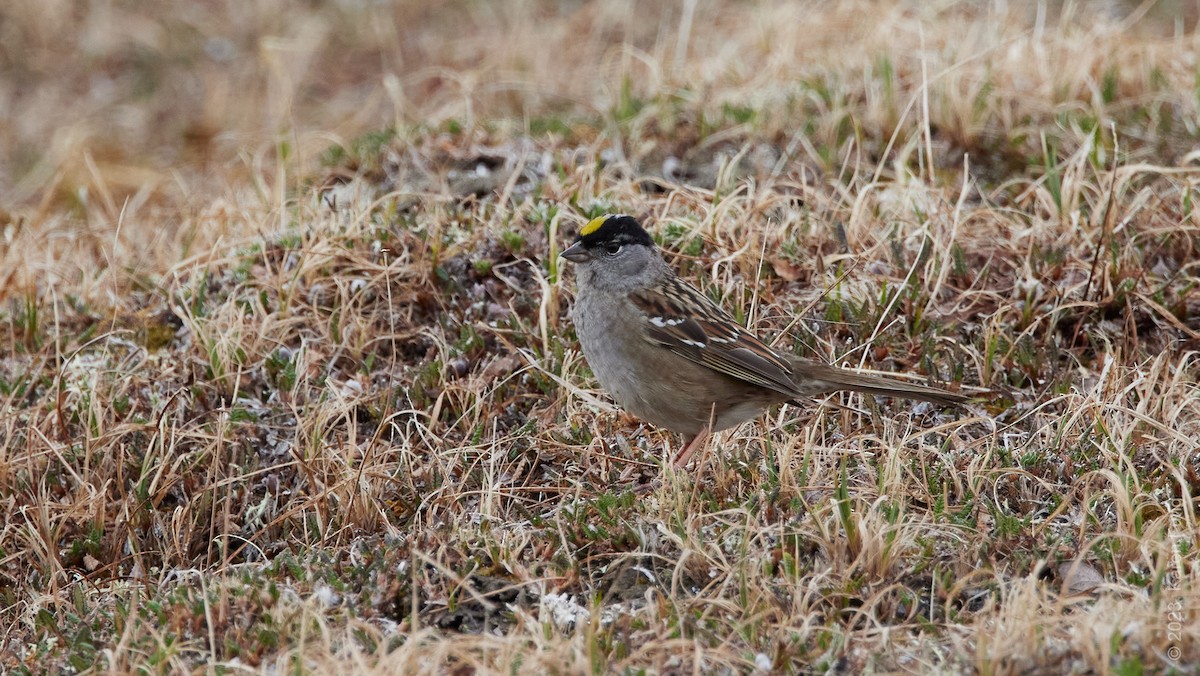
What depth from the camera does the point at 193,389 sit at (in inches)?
264

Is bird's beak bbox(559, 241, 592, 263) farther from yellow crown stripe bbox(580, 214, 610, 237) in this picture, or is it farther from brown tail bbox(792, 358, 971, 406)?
brown tail bbox(792, 358, 971, 406)

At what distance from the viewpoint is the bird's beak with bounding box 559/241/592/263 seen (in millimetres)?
6020

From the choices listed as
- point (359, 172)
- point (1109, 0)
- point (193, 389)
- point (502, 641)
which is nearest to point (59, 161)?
point (359, 172)

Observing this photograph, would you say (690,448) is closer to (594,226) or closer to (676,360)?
(676,360)

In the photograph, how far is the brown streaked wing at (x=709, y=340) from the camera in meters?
5.69

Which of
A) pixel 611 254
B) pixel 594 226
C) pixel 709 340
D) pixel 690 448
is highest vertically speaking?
pixel 594 226

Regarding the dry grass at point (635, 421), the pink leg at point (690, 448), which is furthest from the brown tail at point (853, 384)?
the pink leg at point (690, 448)

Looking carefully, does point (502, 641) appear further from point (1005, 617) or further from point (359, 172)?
point (359, 172)

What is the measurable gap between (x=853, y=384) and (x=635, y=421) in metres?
1.22

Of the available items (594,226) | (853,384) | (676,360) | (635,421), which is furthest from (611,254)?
(853,384)

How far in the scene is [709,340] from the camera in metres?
5.82

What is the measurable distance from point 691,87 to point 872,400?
3.45m

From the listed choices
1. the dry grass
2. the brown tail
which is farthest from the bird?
the dry grass

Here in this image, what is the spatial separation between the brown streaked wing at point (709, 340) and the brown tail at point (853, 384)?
63 mm
